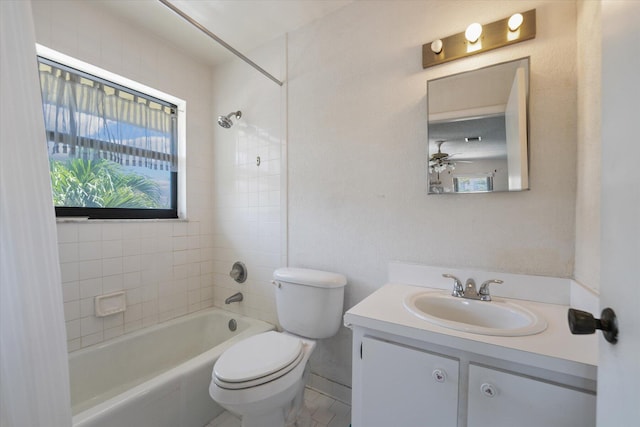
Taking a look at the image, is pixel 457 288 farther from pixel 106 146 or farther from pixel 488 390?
pixel 106 146

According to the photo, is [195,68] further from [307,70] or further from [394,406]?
[394,406]

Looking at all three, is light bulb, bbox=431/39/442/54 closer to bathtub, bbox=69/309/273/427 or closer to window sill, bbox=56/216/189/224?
bathtub, bbox=69/309/273/427

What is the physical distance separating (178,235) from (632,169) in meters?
2.24

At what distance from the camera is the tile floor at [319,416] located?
4.56ft

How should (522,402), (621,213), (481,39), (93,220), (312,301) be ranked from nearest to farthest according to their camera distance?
(621,213) → (522,402) → (481,39) → (312,301) → (93,220)

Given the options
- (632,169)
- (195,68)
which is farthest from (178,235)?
(632,169)

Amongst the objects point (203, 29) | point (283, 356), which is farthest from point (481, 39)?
point (283, 356)

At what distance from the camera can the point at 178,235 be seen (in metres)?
1.97

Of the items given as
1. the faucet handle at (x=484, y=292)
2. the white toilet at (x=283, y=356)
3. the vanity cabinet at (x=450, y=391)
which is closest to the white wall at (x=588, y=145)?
the faucet handle at (x=484, y=292)

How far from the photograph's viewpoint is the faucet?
1073mm

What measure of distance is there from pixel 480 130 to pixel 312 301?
47.2 inches

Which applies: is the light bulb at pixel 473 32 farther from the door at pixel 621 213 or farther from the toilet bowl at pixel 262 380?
the toilet bowl at pixel 262 380

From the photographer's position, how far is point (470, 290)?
1.11 m

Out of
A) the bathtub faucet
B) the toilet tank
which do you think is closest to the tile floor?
the toilet tank
